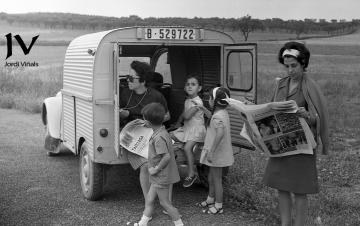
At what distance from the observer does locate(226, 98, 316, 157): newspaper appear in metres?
4.39

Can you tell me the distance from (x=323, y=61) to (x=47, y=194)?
37.2ft

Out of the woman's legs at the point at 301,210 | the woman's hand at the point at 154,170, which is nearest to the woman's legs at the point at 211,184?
the woman's hand at the point at 154,170

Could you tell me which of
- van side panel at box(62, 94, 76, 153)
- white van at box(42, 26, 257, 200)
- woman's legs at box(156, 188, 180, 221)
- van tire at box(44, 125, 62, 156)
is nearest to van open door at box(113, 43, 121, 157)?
white van at box(42, 26, 257, 200)

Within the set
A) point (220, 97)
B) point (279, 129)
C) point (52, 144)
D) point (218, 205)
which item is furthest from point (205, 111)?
point (52, 144)

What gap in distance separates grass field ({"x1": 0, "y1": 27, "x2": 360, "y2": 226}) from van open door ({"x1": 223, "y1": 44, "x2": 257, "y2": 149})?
722 millimetres

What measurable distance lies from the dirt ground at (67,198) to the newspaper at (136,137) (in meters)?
0.80

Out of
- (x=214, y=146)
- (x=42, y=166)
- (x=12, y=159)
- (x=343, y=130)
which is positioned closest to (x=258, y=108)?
(x=214, y=146)

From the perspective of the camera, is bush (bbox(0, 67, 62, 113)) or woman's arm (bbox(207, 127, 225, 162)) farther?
bush (bbox(0, 67, 62, 113))

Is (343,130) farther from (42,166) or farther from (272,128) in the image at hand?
(272,128)

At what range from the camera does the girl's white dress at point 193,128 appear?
6434 mm

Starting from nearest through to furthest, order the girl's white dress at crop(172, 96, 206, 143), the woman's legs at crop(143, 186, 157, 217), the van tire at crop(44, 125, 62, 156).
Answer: the woman's legs at crop(143, 186, 157, 217), the girl's white dress at crop(172, 96, 206, 143), the van tire at crop(44, 125, 62, 156)

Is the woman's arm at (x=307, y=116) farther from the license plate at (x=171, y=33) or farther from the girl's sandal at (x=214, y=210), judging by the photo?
the license plate at (x=171, y=33)

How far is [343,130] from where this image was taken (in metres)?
12.2

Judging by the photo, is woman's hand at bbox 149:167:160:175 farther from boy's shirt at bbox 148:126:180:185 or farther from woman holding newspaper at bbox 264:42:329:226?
woman holding newspaper at bbox 264:42:329:226
